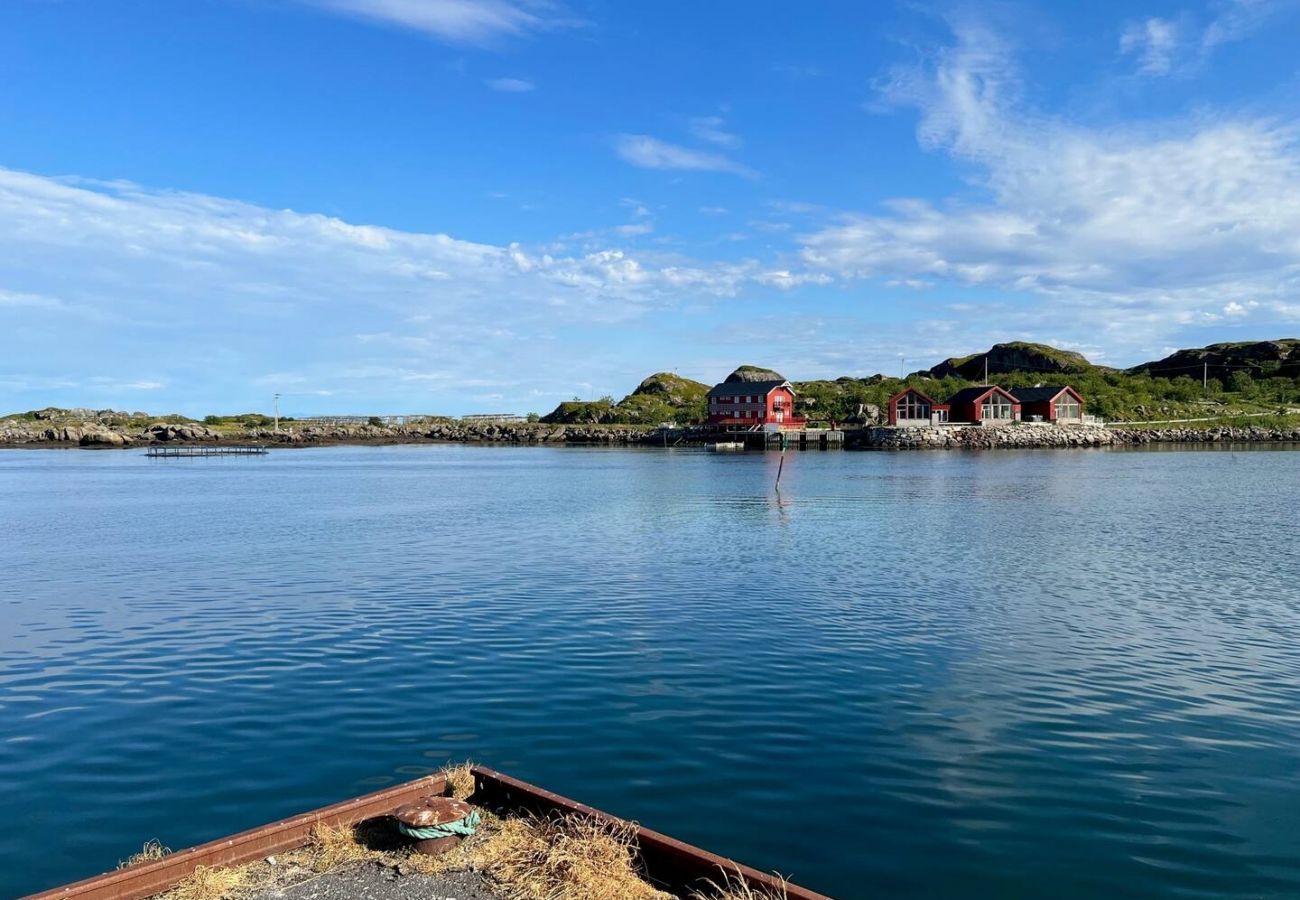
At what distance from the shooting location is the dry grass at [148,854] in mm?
10258

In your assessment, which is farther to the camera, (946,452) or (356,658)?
(946,452)

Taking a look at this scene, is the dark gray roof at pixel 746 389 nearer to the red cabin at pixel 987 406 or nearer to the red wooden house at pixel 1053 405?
the red cabin at pixel 987 406

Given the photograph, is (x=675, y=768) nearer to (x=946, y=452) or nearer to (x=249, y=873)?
(x=249, y=873)

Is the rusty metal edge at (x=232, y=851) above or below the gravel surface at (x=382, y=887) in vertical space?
above

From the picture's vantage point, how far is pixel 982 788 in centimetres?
1328

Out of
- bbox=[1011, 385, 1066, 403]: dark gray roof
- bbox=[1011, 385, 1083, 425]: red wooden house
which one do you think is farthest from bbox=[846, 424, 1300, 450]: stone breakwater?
bbox=[1011, 385, 1066, 403]: dark gray roof

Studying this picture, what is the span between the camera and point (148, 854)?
34.7 ft

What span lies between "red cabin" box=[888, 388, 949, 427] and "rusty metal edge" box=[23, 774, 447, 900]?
163m

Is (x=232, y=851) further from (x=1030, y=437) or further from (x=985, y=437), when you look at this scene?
(x=1030, y=437)

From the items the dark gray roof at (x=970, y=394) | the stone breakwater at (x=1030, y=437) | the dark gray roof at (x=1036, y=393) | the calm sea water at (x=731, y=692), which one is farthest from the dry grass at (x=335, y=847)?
the dark gray roof at (x=1036, y=393)

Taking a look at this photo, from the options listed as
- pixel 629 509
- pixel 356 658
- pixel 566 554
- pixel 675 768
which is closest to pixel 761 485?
Answer: pixel 629 509

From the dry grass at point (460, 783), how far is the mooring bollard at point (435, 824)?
1.05 m

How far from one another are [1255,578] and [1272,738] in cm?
1855

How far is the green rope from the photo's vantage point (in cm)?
1061
